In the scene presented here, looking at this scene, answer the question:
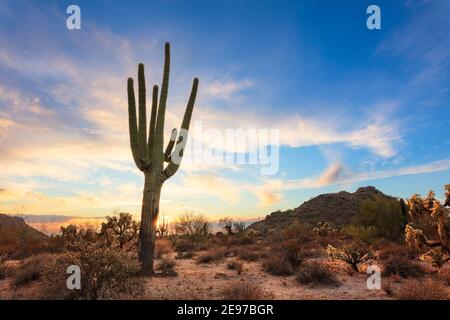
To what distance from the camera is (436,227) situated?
8.76 metres

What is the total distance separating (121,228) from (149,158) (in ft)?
22.7

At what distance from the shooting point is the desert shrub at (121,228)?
49.5 ft

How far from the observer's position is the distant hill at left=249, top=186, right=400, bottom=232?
1527 inches

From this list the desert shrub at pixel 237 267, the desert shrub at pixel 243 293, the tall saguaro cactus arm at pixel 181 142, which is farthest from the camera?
the desert shrub at pixel 237 267

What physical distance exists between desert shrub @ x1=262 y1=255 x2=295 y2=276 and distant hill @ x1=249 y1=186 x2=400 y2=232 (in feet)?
86.2

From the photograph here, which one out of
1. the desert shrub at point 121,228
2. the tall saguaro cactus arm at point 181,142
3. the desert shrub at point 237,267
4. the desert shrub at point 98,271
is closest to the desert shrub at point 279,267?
the desert shrub at point 237,267

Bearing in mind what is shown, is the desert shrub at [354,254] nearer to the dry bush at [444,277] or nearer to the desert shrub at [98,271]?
the dry bush at [444,277]

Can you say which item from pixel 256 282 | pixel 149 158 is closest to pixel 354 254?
pixel 256 282

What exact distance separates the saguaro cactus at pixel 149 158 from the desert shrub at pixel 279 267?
4034mm

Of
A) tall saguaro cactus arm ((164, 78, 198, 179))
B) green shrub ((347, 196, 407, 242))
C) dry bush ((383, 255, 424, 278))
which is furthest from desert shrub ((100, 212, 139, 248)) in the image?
green shrub ((347, 196, 407, 242))

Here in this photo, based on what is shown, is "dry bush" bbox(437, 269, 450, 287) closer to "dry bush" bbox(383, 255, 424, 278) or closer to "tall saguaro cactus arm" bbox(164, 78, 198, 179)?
"dry bush" bbox(383, 255, 424, 278)

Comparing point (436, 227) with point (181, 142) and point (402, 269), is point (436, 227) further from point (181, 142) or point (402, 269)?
point (181, 142)

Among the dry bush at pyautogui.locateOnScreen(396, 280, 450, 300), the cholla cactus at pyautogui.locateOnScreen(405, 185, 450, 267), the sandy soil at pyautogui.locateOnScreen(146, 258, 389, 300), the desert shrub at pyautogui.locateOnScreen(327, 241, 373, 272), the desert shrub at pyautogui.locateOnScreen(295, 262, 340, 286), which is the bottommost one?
the sandy soil at pyautogui.locateOnScreen(146, 258, 389, 300)
